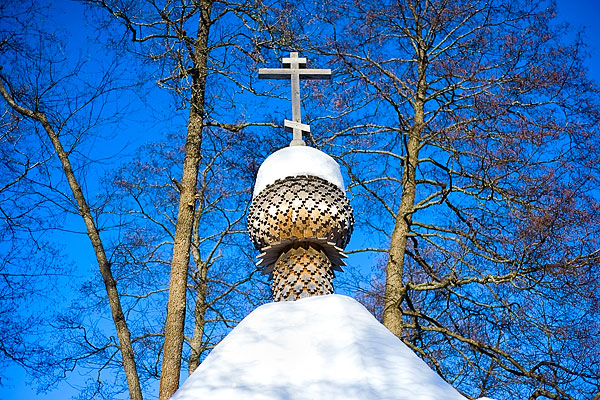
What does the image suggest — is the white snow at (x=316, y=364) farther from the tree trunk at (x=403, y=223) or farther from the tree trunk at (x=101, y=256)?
the tree trunk at (x=403, y=223)

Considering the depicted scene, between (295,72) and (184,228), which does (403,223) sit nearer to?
(184,228)

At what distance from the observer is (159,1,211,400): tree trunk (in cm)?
639

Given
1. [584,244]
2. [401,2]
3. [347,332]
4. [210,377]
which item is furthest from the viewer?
[401,2]

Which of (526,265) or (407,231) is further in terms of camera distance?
(407,231)

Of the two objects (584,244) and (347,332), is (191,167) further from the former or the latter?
(347,332)

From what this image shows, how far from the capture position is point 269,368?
1603 millimetres

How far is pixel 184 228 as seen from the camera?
6914 millimetres

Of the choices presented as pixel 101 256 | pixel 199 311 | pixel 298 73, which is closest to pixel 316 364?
pixel 298 73

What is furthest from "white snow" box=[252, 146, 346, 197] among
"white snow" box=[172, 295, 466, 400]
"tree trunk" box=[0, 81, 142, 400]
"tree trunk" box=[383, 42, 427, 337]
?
"tree trunk" box=[383, 42, 427, 337]

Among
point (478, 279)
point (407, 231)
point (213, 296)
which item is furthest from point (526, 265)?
point (213, 296)

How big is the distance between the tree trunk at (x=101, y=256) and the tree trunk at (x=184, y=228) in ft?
2.40

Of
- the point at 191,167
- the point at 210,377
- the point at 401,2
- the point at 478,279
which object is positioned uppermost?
the point at 401,2

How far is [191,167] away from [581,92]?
17.8ft

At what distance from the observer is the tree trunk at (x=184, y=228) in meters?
6.39
